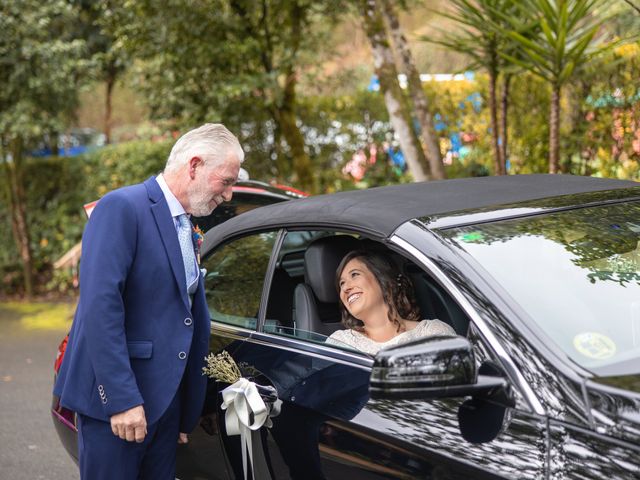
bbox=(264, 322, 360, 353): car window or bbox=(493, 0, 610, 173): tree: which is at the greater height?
bbox=(493, 0, 610, 173): tree

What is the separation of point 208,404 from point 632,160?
5446 mm

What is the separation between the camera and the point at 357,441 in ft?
8.47

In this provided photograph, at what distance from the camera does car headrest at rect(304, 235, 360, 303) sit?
363 cm

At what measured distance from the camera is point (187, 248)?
3.06 meters

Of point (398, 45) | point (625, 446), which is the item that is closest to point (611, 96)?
point (398, 45)

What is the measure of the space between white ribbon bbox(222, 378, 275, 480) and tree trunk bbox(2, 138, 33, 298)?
30.2ft

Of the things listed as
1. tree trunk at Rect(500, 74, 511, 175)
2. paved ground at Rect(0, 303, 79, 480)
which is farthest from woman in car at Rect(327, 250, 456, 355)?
tree trunk at Rect(500, 74, 511, 175)

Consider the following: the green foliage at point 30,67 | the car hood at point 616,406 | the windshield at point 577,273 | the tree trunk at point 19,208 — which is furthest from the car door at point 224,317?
the tree trunk at point 19,208

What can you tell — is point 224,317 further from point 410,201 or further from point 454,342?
point 454,342

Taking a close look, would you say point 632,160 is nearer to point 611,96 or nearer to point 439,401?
point 611,96

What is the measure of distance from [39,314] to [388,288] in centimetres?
808

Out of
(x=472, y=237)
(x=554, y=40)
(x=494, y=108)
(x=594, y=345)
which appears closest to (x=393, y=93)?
(x=494, y=108)

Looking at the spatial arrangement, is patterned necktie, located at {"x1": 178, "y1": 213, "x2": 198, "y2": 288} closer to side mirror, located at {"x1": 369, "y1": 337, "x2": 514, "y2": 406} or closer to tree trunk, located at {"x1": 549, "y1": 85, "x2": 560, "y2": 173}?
side mirror, located at {"x1": 369, "y1": 337, "x2": 514, "y2": 406}

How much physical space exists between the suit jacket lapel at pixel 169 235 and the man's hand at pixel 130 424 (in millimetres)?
401
